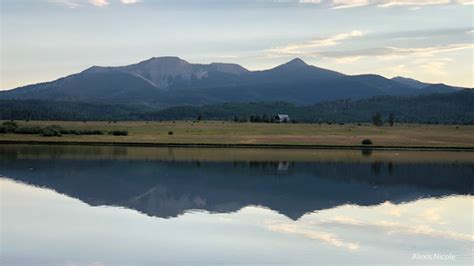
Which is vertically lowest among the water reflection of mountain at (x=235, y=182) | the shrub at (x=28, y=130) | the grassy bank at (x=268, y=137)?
the water reflection of mountain at (x=235, y=182)

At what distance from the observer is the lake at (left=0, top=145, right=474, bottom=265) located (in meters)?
21.0

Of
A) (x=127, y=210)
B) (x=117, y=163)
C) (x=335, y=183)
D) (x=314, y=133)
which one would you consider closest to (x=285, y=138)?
(x=314, y=133)

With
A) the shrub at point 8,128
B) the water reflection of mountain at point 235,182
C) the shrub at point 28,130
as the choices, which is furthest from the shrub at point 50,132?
the water reflection of mountain at point 235,182

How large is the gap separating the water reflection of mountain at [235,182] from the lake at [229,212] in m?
0.08

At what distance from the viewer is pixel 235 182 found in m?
42.6

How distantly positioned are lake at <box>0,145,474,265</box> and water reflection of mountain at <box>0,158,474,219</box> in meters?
0.08

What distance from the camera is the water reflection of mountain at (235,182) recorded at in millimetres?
33344

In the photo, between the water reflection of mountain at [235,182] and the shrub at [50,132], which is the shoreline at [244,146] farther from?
the water reflection of mountain at [235,182]

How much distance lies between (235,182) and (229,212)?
12573mm

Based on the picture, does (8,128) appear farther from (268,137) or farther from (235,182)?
(235,182)

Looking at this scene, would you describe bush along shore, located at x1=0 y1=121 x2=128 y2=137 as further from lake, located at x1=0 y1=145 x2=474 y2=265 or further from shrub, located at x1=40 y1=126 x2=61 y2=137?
lake, located at x1=0 y1=145 x2=474 y2=265

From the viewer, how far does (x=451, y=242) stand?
935 inches

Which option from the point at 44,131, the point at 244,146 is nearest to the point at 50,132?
the point at 44,131

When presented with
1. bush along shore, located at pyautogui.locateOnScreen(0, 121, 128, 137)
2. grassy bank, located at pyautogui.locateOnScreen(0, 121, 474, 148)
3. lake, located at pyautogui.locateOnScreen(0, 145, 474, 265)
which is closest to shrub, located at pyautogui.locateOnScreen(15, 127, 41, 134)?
bush along shore, located at pyautogui.locateOnScreen(0, 121, 128, 137)
